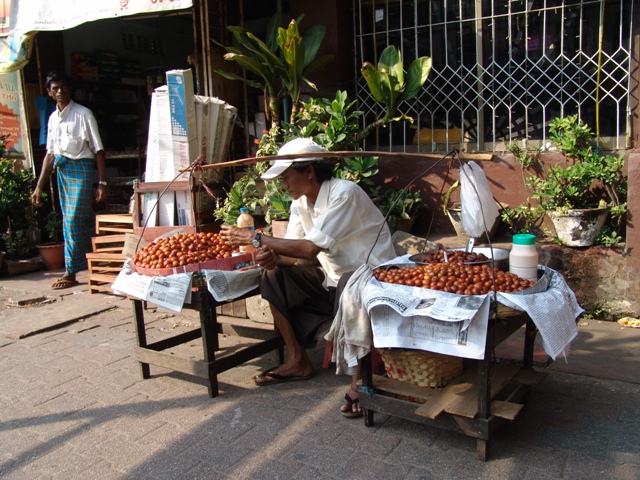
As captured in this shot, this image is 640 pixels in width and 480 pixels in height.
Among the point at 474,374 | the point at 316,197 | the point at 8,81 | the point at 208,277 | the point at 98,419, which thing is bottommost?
the point at 98,419

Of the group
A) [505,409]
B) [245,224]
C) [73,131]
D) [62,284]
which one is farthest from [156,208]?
[505,409]

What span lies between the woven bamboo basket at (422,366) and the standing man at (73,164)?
4.38 m

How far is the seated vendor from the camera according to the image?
3459mm

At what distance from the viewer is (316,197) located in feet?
12.1

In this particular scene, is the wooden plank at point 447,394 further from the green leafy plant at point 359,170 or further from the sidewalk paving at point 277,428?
the green leafy plant at point 359,170

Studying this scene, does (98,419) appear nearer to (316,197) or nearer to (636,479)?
(316,197)

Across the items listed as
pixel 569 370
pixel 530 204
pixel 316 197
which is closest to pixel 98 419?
pixel 316 197

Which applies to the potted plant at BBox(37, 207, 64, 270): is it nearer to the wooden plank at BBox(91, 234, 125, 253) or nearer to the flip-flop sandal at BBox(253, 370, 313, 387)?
the wooden plank at BBox(91, 234, 125, 253)

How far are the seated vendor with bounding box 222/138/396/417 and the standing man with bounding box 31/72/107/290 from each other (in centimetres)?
340

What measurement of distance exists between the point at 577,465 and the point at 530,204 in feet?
9.61

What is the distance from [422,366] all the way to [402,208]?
102 inches

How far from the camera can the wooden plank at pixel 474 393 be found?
8.75 feet

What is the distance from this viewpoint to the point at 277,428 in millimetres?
3160

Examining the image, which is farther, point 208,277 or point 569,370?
point 569,370
